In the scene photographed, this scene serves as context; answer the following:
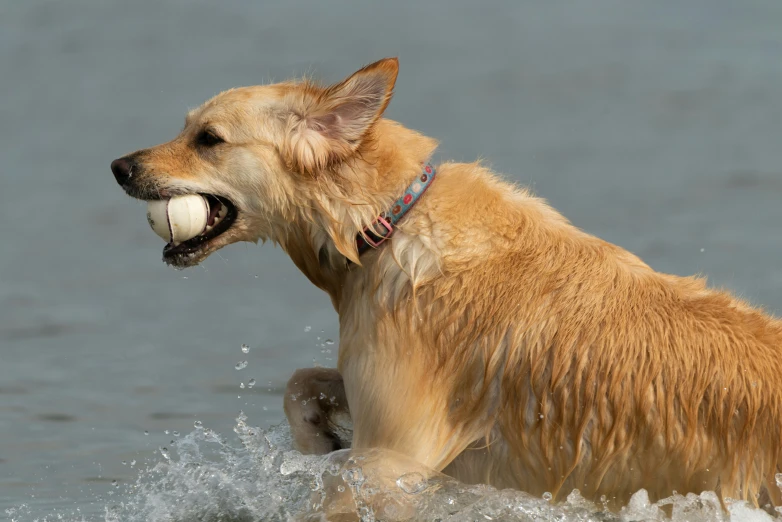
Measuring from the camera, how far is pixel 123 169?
18.5ft

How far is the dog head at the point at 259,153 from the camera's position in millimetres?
5324

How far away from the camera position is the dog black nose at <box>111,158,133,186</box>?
564 centimetres

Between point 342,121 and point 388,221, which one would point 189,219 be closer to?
point 342,121

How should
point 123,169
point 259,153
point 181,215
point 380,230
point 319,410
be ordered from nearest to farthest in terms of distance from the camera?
point 380,230 < point 259,153 < point 181,215 < point 123,169 < point 319,410

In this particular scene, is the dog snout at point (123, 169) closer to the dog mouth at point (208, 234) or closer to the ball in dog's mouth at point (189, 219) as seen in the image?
the ball in dog's mouth at point (189, 219)

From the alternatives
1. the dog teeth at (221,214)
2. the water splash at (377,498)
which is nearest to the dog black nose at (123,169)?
the dog teeth at (221,214)

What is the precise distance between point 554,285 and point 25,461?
4.52m

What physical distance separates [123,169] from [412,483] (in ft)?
7.11

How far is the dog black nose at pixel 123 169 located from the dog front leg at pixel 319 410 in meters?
1.41

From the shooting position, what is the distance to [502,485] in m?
5.27

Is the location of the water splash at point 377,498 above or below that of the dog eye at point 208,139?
below

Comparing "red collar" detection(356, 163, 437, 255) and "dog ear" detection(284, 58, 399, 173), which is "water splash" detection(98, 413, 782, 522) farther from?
"dog ear" detection(284, 58, 399, 173)

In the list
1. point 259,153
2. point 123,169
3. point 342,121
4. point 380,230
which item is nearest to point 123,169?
point 123,169

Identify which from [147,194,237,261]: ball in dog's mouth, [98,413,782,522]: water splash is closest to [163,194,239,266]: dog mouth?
[147,194,237,261]: ball in dog's mouth
